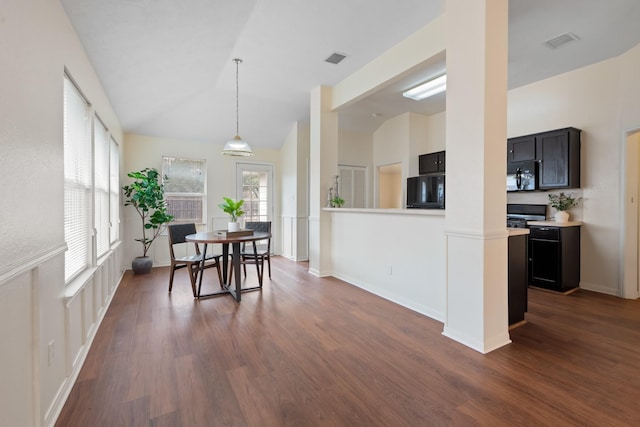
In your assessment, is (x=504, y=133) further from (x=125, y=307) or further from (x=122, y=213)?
(x=122, y=213)

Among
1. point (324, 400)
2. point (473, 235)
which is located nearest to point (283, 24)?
point (473, 235)

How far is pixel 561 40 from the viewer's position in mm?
3225

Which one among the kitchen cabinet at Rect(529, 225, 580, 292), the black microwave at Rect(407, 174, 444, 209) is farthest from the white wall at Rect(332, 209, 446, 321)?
the black microwave at Rect(407, 174, 444, 209)

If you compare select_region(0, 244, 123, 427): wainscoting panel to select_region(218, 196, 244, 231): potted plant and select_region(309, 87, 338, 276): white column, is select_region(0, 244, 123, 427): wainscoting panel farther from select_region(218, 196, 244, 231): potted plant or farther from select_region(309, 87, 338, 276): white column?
select_region(309, 87, 338, 276): white column

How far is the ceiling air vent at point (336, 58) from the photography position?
3723 millimetres

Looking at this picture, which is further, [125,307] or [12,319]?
[125,307]

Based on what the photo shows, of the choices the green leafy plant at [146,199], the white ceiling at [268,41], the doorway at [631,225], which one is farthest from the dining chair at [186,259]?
the doorway at [631,225]

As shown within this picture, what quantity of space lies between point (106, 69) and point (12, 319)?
2.62 meters

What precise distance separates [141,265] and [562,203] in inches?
251

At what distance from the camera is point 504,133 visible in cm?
243

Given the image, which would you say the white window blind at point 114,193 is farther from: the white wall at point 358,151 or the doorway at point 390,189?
the doorway at point 390,189

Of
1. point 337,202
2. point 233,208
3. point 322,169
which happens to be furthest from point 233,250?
point 322,169

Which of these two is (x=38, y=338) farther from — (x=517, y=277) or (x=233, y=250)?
(x=517, y=277)

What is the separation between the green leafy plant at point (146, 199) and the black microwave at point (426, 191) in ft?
14.7
